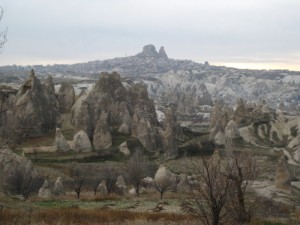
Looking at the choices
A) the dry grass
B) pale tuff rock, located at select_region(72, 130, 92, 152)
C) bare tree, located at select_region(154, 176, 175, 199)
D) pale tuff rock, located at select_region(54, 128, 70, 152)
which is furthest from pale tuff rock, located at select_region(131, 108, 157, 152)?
the dry grass

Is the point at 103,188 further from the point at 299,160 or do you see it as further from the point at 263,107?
the point at 263,107

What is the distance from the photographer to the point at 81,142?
7094cm

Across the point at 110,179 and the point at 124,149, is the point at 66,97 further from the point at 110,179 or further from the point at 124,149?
the point at 110,179

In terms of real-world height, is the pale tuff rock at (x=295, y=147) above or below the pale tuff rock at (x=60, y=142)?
below

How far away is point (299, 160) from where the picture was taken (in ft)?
→ 261

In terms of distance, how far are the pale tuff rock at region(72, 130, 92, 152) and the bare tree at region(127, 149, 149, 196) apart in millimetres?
8510

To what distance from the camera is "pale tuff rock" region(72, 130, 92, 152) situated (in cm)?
7038

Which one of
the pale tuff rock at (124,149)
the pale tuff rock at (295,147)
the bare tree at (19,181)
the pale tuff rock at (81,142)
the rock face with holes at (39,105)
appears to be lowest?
the pale tuff rock at (295,147)

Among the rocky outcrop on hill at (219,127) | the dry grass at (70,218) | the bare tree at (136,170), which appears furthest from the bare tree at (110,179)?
the rocky outcrop on hill at (219,127)

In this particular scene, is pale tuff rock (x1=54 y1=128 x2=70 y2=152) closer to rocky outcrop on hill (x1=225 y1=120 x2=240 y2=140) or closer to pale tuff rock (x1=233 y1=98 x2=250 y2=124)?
rocky outcrop on hill (x1=225 y1=120 x2=240 y2=140)

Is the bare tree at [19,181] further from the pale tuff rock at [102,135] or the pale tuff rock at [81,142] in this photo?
the pale tuff rock at [102,135]

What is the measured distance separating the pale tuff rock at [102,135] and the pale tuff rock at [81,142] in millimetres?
2193

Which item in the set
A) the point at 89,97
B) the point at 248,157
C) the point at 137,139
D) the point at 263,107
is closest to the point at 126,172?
the point at 137,139

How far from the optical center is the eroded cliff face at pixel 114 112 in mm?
76625
